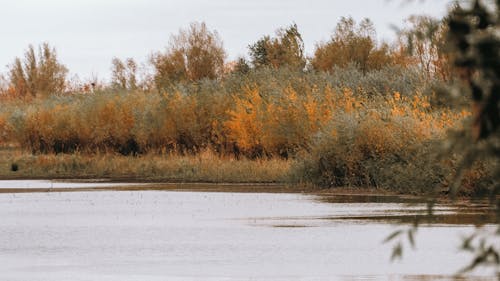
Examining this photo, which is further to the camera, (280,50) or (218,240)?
(280,50)

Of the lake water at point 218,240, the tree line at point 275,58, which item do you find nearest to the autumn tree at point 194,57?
the tree line at point 275,58

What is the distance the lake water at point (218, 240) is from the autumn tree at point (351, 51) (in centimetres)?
4159

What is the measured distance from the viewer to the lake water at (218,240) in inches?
559

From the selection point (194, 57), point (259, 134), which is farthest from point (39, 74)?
point (259, 134)

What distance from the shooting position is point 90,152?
5231 cm

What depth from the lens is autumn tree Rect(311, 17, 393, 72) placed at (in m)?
70.4

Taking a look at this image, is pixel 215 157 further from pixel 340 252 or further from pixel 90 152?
pixel 340 252

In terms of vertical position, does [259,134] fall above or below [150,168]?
above

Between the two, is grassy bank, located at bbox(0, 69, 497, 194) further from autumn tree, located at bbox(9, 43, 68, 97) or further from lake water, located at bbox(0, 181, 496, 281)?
autumn tree, located at bbox(9, 43, 68, 97)

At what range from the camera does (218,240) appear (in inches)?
727

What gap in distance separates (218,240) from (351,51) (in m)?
53.3

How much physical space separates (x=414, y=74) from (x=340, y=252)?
1325 inches

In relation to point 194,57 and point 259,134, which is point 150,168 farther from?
point 194,57

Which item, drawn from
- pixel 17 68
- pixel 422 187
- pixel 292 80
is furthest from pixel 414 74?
pixel 17 68
